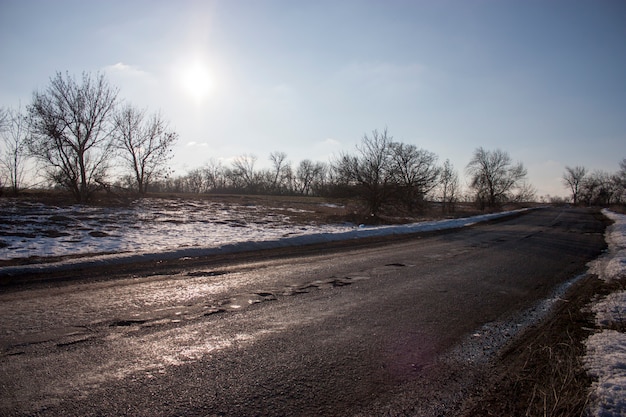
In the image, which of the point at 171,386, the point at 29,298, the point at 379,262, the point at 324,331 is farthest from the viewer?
the point at 379,262

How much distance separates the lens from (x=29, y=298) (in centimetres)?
514

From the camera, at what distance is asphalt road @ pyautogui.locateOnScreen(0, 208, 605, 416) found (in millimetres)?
2625

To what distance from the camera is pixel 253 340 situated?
3.72 meters

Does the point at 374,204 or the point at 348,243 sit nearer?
the point at 348,243

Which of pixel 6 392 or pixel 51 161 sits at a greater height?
pixel 51 161

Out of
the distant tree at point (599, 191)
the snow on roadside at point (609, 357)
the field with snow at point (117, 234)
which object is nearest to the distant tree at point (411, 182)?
the field with snow at point (117, 234)

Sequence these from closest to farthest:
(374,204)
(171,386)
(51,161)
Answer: (171,386) → (51,161) → (374,204)

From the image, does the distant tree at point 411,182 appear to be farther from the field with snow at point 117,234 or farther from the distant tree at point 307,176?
the distant tree at point 307,176

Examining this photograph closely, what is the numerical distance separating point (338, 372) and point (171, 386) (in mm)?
1411

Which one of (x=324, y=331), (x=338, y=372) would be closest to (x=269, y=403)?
(x=338, y=372)

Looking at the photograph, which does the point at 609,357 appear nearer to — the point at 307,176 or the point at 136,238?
the point at 136,238

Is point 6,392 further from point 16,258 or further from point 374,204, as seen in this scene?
point 374,204

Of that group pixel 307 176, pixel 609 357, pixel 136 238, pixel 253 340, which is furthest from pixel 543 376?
pixel 307 176

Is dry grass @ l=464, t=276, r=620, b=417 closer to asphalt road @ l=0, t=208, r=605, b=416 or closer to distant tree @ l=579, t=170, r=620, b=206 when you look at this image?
asphalt road @ l=0, t=208, r=605, b=416
